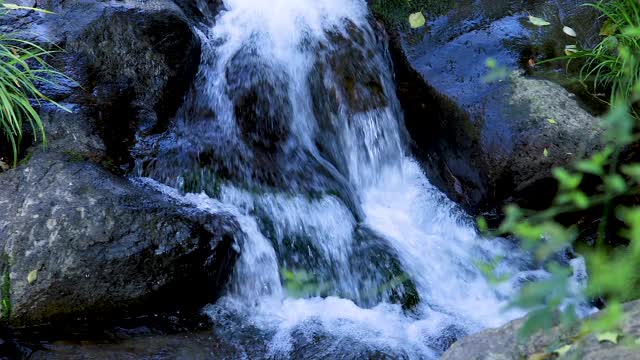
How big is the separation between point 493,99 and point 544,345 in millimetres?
2598

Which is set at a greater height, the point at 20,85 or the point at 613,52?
the point at 20,85

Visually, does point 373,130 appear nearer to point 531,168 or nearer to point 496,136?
point 496,136

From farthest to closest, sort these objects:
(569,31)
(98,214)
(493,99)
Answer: (569,31) → (493,99) → (98,214)

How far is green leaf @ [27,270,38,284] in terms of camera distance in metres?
3.07

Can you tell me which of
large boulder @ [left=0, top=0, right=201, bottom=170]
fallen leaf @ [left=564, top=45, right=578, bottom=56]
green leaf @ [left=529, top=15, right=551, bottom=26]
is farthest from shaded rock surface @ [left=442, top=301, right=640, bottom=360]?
green leaf @ [left=529, top=15, right=551, bottom=26]

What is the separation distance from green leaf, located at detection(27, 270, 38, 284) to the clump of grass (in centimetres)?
377

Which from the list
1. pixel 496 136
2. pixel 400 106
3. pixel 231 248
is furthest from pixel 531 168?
pixel 231 248

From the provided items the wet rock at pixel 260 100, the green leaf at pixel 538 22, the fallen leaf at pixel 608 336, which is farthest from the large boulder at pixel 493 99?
the fallen leaf at pixel 608 336

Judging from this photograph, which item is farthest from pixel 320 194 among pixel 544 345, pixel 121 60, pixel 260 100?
pixel 544 345

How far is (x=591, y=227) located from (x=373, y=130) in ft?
5.48

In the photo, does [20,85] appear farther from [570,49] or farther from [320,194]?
[570,49]

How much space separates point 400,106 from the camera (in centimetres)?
463

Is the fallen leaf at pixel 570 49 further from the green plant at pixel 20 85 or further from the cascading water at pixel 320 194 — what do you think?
the green plant at pixel 20 85

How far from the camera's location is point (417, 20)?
187 inches
